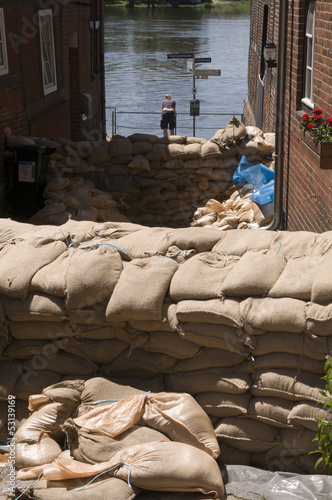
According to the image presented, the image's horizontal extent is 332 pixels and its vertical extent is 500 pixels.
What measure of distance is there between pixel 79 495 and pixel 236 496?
883mm

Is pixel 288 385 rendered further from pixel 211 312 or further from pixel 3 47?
pixel 3 47

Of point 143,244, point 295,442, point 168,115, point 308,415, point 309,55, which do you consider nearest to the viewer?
point 308,415

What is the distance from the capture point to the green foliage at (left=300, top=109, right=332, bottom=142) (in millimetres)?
4977

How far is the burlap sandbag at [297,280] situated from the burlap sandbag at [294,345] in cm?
24

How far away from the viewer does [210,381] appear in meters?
3.96

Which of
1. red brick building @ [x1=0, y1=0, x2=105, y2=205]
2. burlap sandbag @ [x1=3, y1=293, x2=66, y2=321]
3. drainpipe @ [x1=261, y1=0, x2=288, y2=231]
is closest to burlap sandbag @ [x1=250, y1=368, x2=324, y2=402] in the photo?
burlap sandbag @ [x1=3, y1=293, x2=66, y2=321]

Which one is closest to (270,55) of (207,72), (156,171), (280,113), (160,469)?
(280,113)

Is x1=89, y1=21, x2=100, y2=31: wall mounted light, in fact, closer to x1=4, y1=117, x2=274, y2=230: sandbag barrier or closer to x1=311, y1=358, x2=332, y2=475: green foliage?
x1=4, y1=117, x2=274, y2=230: sandbag barrier

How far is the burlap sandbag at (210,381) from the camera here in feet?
12.7

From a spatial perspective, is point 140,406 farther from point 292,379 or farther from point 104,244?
point 104,244

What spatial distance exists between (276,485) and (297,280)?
1.19m

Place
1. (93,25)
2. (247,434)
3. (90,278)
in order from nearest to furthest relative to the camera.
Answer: (247,434) → (90,278) → (93,25)

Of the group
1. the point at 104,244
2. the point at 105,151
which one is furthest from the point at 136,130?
the point at 104,244

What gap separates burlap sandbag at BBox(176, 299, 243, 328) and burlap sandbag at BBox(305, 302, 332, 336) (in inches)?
16.6
